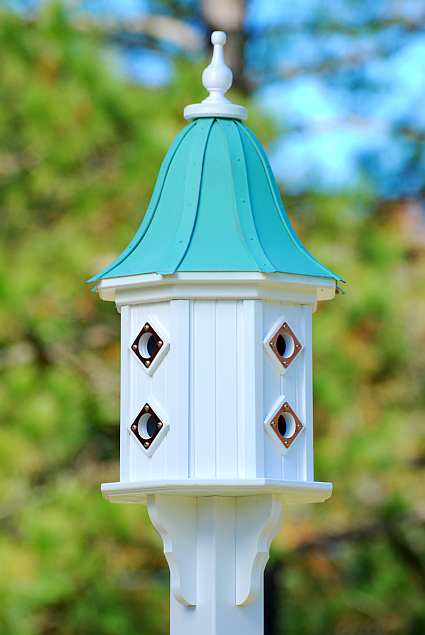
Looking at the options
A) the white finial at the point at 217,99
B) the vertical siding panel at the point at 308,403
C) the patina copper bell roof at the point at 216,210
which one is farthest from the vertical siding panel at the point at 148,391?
the white finial at the point at 217,99

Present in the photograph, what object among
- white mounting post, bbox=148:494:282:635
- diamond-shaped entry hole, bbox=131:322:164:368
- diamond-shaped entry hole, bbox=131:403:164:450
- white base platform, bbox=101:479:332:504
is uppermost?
diamond-shaped entry hole, bbox=131:322:164:368

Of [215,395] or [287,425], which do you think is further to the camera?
[287,425]

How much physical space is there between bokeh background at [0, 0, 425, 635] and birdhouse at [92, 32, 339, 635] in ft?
11.4

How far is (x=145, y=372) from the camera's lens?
12.4ft

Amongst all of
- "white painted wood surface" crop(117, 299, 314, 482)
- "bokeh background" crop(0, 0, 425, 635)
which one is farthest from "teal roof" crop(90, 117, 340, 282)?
"bokeh background" crop(0, 0, 425, 635)

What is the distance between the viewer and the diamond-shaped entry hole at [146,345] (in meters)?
3.77

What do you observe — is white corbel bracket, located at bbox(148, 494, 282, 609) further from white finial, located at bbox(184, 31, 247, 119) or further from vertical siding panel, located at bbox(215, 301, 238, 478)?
white finial, located at bbox(184, 31, 247, 119)

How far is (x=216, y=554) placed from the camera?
3.67 meters

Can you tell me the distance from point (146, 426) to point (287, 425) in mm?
361

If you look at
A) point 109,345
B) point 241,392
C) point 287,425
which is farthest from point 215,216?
point 109,345

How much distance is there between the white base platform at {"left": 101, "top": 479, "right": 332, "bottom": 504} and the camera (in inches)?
140

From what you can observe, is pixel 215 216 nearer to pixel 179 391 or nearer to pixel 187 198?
pixel 187 198

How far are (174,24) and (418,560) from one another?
377 cm

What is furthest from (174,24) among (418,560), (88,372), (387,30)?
(418,560)
